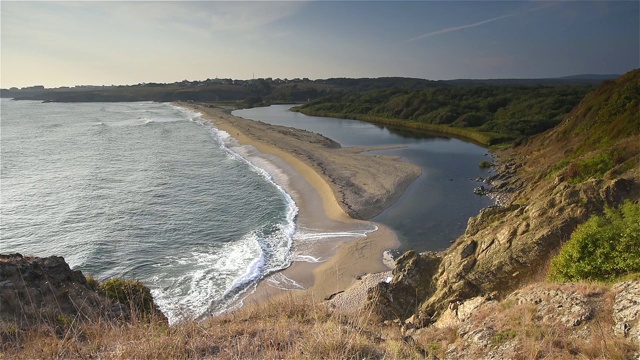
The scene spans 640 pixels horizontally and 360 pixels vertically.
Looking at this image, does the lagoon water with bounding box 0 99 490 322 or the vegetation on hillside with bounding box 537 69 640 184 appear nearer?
the vegetation on hillside with bounding box 537 69 640 184

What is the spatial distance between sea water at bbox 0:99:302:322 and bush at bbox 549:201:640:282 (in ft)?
29.4

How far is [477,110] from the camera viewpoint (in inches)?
3418

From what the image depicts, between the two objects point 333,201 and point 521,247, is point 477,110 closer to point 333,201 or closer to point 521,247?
point 333,201

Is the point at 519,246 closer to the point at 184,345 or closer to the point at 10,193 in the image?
the point at 184,345

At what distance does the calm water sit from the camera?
25.6 m

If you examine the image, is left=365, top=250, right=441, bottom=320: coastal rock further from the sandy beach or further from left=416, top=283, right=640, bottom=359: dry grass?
left=416, top=283, right=640, bottom=359: dry grass

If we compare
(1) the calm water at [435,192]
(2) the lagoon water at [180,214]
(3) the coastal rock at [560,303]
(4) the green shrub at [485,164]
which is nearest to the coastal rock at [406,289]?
(3) the coastal rock at [560,303]

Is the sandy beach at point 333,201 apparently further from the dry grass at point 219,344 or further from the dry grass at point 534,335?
the dry grass at point 219,344

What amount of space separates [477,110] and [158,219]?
78.0 metres

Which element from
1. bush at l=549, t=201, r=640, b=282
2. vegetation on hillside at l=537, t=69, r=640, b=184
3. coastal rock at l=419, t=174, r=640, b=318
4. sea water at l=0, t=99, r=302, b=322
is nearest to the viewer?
bush at l=549, t=201, r=640, b=282

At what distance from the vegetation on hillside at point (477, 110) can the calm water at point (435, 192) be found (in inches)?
363

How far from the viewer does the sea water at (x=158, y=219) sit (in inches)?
771

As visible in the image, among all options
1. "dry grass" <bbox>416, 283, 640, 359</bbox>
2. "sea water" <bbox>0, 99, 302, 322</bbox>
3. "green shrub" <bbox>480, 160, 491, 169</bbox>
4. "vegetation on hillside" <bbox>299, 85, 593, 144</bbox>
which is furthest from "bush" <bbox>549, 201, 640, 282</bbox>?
"vegetation on hillside" <bbox>299, 85, 593, 144</bbox>

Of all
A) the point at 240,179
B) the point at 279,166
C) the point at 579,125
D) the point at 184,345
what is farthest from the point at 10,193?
the point at 579,125
